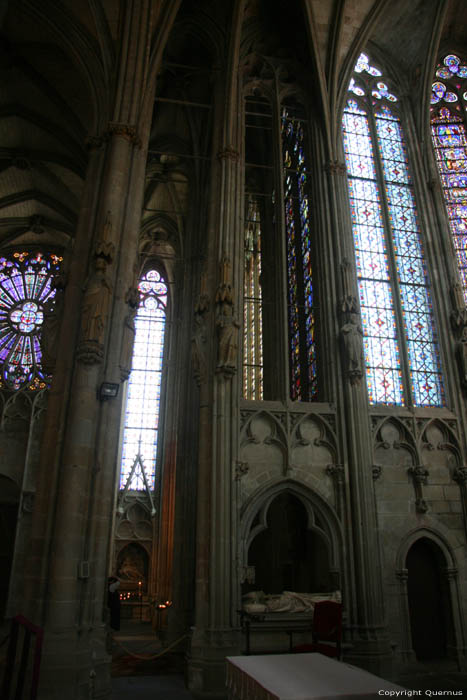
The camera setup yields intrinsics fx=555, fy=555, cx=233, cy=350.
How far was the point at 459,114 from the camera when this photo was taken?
18.8 m

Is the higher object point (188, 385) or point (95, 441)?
point (188, 385)

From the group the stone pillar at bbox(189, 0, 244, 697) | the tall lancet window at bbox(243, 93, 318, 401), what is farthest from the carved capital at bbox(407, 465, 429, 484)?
the stone pillar at bbox(189, 0, 244, 697)

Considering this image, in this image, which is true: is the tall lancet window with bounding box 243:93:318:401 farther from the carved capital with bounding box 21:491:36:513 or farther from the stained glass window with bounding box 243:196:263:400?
the carved capital with bounding box 21:491:36:513

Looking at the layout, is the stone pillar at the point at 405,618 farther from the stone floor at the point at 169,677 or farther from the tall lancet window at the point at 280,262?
the tall lancet window at the point at 280,262

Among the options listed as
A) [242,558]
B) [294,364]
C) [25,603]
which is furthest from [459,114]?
[25,603]

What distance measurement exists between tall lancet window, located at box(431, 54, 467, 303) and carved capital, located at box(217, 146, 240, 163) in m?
6.95

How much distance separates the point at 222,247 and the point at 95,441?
18.3 ft

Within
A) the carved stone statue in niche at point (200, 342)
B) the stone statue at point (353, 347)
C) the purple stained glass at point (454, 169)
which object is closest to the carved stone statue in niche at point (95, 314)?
the carved stone statue in niche at point (200, 342)

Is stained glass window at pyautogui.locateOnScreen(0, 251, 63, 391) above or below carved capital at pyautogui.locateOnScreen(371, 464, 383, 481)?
above

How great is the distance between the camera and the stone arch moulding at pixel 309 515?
11625 millimetres

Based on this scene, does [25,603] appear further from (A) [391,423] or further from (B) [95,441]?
(A) [391,423]

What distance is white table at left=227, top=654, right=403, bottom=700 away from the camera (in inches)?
169

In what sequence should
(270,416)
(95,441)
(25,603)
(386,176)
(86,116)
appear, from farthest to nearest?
(86,116), (386,176), (270,416), (95,441), (25,603)

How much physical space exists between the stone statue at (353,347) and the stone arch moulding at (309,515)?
9.37 ft
